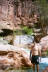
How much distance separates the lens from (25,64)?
10688mm

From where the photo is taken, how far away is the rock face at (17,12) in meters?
20.1

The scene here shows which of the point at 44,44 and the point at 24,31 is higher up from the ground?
the point at 44,44

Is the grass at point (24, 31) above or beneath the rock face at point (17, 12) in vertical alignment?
beneath

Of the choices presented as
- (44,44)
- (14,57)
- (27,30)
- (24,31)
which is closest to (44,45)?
(44,44)

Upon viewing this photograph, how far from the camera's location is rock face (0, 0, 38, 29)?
20.1 meters

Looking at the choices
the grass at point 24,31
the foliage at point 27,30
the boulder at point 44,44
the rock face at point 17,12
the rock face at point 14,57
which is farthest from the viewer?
the rock face at point 17,12

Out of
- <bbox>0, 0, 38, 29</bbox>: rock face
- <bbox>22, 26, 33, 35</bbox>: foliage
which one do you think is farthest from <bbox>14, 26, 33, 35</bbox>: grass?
<bbox>0, 0, 38, 29</bbox>: rock face

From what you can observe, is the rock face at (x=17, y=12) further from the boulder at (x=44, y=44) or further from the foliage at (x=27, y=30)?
the boulder at (x=44, y=44)

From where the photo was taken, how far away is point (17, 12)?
70.8 ft

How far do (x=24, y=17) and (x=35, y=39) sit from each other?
13.7 ft

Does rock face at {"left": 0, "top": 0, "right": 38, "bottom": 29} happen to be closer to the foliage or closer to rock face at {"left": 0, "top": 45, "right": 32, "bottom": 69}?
the foliage

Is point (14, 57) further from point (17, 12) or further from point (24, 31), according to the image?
point (17, 12)

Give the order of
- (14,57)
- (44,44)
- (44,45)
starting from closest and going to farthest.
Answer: (14,57) < (44,45) < (44,44)

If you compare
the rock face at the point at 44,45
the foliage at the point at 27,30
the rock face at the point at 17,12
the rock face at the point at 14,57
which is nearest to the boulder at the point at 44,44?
the rock face at the point at 44,45
